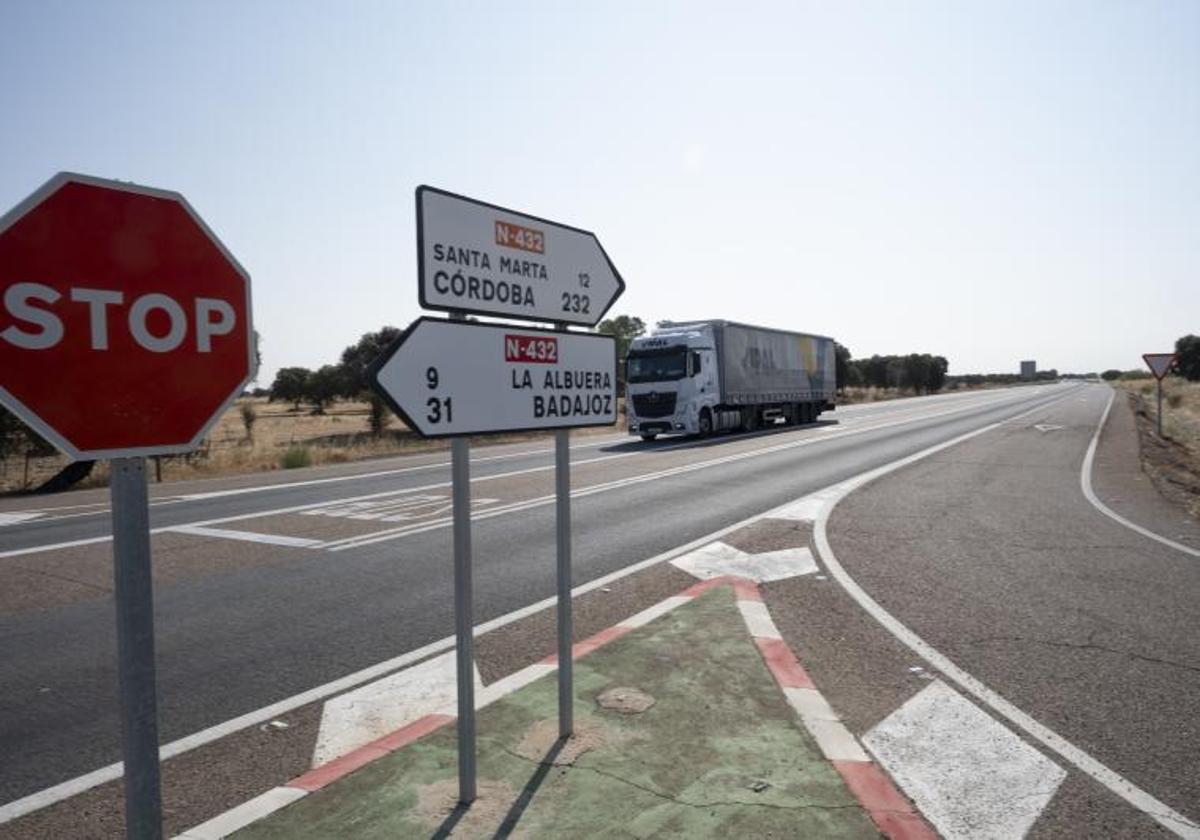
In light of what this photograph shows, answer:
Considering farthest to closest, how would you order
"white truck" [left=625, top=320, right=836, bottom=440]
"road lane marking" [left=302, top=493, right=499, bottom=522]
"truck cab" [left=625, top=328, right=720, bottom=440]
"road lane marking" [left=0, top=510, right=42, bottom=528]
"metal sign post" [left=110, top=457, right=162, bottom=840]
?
"white truck" [left=625, top=320, right=836, bottom=440] → "truck cab" [left=625, top=328, right=720, bottom=440] → "road lane marking" [left=0, top=510, right=42, bottom=528] → "road lane marking" [left=302, top=493, right=499, bottom=522] → "metal sign post" [left=110, top=457, right=162, bottom=840]

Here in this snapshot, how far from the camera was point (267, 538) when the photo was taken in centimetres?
948

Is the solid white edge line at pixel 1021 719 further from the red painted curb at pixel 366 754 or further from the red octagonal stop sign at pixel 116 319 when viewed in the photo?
the red octagonal stop sign at pixel 116 319

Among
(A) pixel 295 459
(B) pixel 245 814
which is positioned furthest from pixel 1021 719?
(A) pixel 295 459

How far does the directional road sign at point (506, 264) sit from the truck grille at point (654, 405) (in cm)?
1947

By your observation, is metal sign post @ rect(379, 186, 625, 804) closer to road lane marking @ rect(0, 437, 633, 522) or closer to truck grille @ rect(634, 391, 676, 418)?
road lane marking @ rect(0, 437, 633, 522)

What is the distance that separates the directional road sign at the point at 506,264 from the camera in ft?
10.6

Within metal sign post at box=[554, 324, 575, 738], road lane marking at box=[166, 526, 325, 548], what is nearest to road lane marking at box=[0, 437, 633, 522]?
road lane marking at box=[166, 526, 325, 548]

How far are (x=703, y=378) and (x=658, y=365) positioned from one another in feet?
5.10

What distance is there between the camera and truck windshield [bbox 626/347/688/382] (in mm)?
23953

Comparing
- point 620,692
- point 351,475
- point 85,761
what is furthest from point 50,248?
point 351,475

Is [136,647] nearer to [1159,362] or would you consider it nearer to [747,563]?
[747,563]

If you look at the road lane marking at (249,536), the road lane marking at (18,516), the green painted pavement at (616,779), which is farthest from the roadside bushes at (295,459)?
the green painted pavement at (616,779)

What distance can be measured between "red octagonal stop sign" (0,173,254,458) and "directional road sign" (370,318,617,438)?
85 cm

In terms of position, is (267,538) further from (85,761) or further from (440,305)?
(440,305)
